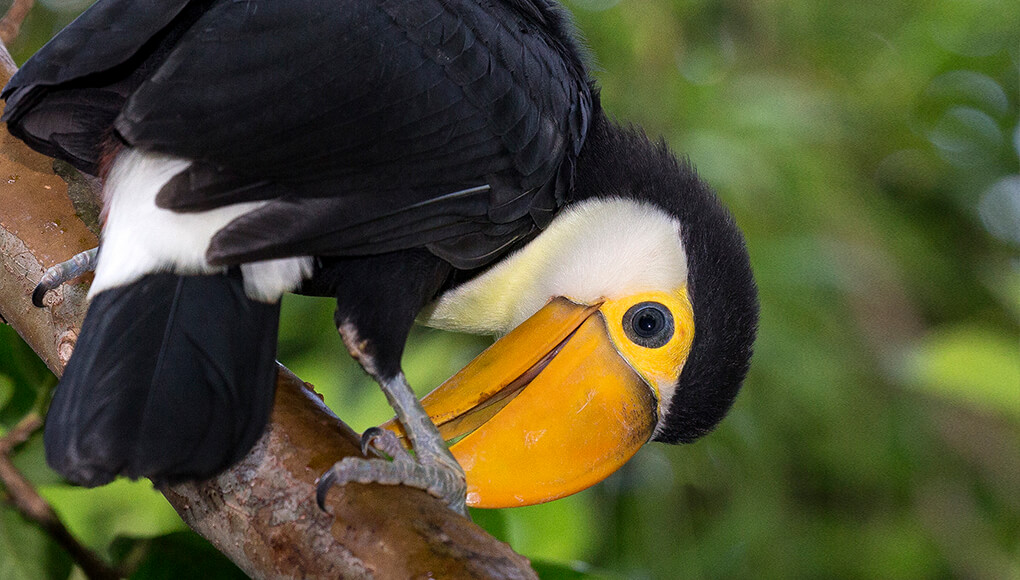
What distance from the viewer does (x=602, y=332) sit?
6.70 feet

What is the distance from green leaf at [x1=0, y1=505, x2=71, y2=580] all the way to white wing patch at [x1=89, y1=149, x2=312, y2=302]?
1.63ft

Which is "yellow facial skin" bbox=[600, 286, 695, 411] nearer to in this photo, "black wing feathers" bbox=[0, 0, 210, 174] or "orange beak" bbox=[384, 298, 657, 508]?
"orange beak" bbox=[384, 298, 657, 508]

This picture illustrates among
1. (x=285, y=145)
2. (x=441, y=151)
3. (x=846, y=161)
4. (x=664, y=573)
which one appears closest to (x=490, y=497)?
(x=441, y=151)

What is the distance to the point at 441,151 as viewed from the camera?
5.44ft

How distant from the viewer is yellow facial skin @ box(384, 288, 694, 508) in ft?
6.00

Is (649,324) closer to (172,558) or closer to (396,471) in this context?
(396,471)

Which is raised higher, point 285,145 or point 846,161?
point 285,145

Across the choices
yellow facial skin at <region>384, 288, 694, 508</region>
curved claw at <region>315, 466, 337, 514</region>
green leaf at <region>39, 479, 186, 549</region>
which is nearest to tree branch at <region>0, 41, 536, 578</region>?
curved claw at <region>315, 466, 337, 514</region>

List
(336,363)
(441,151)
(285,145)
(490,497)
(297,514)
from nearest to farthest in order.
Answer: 1. (297,514)
2. (285,145)
3. (441,151)
4. (490,497)
5. (336,363)

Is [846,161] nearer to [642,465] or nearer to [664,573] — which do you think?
[642,465]

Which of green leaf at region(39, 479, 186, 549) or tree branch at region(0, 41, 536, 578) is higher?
tree branch at region(0, 41, 536, 578)

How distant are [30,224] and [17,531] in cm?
56

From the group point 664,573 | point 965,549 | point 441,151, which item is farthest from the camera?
point 965,549

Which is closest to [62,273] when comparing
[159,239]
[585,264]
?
[159,239]
